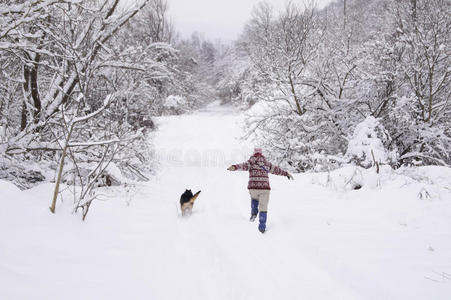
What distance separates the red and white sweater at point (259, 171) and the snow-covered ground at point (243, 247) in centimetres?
78

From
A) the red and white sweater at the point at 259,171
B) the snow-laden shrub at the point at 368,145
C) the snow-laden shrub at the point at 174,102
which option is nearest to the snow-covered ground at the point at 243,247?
the red and white sweater at the point at 259,171

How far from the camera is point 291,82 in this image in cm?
1014

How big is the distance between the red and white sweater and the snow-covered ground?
0.78 m

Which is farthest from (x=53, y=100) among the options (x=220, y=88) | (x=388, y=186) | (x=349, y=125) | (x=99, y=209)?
(x=220, y=88)

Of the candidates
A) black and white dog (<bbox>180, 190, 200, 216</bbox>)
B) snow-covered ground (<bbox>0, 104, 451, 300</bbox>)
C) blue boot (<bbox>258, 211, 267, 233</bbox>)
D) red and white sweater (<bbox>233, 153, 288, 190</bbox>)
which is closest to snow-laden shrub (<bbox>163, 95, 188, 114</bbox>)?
black and white dog (<bbox>180, 190, 200, 216</bbox>)

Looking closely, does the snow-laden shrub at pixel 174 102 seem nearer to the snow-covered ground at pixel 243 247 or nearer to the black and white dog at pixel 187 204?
the black and white dog at pixel 187 204

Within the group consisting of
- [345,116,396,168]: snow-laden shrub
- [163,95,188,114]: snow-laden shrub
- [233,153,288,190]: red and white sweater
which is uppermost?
[163,95,188,114]: snow-laden shrub

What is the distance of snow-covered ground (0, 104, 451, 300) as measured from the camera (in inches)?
96.5

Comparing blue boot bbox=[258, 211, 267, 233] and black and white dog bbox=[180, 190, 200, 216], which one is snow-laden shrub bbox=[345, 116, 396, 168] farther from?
black and white dog bbox=[180, 190, 200, 216]

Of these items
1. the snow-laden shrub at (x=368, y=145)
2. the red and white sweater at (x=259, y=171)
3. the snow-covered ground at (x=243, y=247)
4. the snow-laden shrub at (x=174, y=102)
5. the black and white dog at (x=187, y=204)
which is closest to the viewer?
the snow-covered ground at (x=243, y=247)

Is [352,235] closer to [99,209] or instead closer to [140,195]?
[99,209]

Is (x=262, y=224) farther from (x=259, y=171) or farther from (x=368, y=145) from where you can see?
(x=368, y=145)

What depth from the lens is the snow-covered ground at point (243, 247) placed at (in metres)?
2.45

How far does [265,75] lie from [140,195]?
7.38 m
